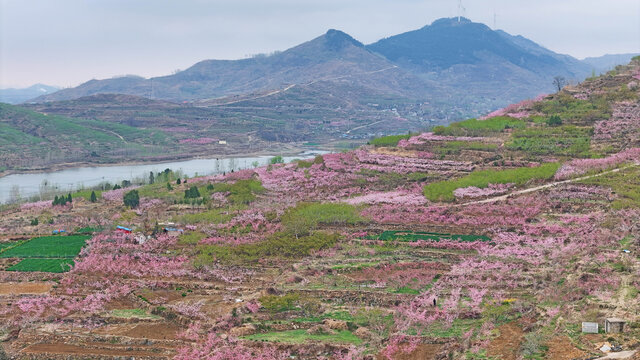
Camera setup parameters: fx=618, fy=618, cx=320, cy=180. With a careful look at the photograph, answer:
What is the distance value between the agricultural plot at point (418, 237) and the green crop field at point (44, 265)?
68.3 ft

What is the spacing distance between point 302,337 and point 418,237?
17874 mm

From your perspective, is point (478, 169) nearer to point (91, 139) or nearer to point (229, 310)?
point (229, 310)

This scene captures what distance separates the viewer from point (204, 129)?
162 metres

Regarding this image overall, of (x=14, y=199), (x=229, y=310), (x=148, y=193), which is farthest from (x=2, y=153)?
(x=229, y=310)

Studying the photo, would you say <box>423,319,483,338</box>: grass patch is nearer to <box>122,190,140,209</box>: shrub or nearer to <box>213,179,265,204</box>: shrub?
<box>213,179,265,204</box>: shrub

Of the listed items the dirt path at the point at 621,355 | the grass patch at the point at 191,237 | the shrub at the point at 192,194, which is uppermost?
the shrub at the point at 192,194

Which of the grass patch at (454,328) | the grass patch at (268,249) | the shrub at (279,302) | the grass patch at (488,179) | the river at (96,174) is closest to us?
the grass patch at (454,328)

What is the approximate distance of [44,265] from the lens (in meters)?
41.7

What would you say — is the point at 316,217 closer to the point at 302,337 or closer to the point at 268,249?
the point at 268,249

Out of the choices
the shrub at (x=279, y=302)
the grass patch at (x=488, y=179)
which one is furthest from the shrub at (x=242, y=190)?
the shrub at (x=279, y=302)

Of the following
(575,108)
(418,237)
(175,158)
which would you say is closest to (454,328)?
(418,237)

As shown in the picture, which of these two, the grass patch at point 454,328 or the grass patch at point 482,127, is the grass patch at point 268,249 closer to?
the grass patch at point 454,328

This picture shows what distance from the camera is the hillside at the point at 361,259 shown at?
2731 cm

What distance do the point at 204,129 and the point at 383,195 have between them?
114m
